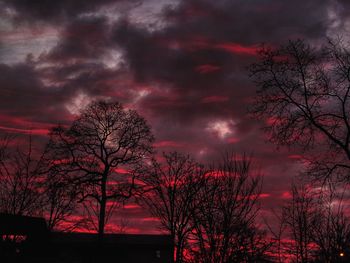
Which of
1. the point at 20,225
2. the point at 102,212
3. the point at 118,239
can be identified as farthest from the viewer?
the point at 118,239

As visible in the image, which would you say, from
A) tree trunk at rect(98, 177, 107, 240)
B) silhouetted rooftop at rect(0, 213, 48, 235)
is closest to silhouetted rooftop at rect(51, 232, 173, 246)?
tree trunk at rect(98, 177, 107, 240)

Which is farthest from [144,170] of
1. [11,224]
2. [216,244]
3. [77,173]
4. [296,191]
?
[216,244]

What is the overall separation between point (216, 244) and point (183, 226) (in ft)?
59.6

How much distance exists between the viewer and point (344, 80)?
66.1 ft

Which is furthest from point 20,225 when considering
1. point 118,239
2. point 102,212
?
point 118,239

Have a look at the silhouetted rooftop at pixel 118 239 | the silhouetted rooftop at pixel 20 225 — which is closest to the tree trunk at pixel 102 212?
the silhouetted rooftop at pixel 20 225

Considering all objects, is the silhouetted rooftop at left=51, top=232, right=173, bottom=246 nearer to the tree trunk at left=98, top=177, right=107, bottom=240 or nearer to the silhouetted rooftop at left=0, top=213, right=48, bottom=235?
the tree trunk at left=98, top=177, right=107, bottom=240

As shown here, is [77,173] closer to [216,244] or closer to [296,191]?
[296,191]

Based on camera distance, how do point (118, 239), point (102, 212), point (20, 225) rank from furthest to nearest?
point (118, 239)
point (102, 212)
point (20, 225)

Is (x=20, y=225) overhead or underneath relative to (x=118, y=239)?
underneath

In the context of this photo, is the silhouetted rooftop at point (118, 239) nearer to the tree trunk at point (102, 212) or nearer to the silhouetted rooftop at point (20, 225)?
the tree trunk at point (102, 212)

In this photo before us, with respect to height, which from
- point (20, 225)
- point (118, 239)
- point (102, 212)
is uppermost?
point (102, 212)

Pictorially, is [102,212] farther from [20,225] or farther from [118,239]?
[118,239]

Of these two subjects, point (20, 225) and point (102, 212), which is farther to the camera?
point (102, 212)
